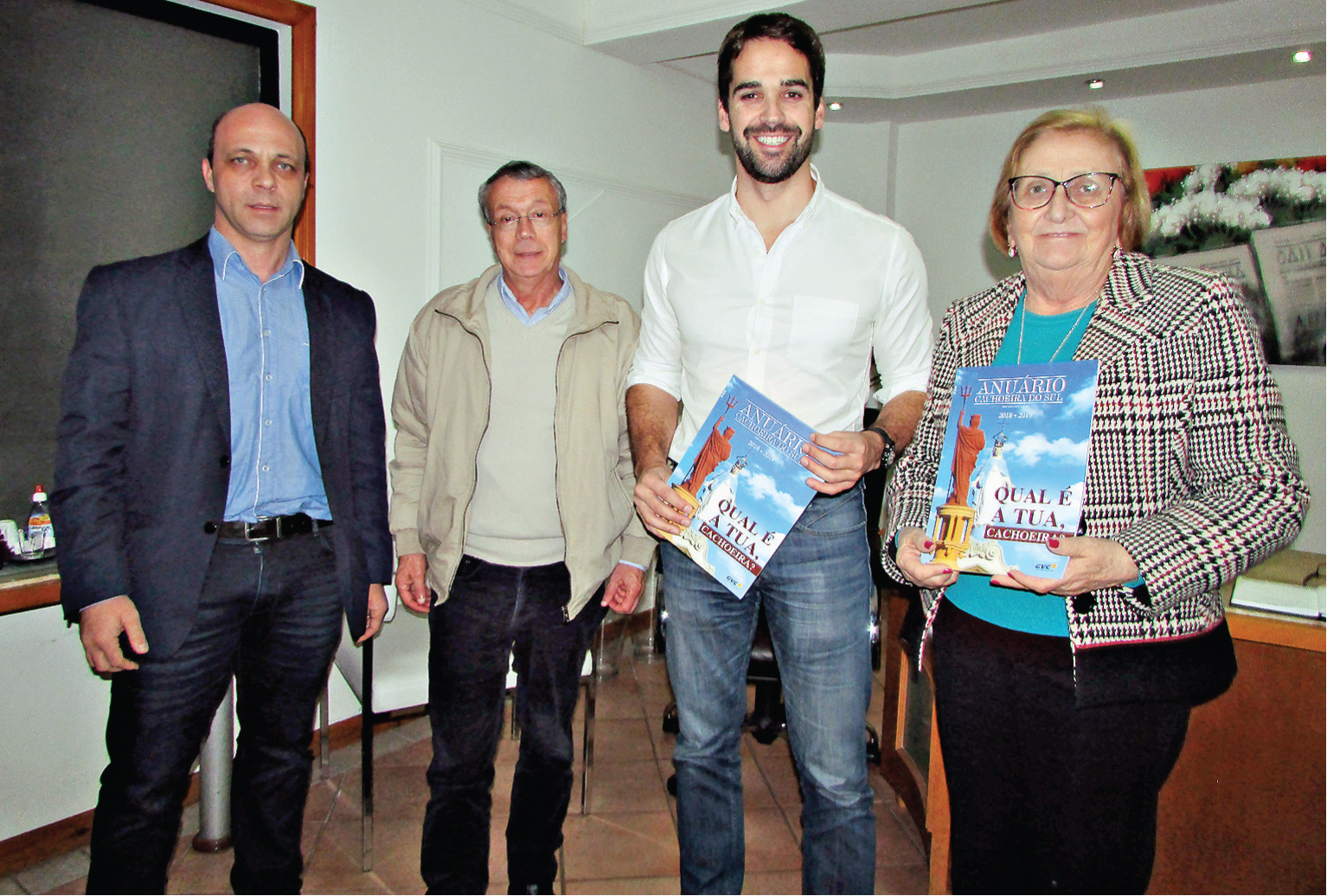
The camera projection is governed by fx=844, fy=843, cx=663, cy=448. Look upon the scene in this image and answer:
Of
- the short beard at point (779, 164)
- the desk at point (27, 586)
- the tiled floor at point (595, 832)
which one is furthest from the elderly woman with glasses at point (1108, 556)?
the desk at point (27, 586)

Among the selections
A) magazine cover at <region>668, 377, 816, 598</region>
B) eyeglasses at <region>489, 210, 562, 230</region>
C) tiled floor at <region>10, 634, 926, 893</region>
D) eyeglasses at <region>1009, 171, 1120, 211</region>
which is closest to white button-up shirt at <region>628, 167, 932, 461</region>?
magazine cover at <region>668, 377, 816, 598</region>

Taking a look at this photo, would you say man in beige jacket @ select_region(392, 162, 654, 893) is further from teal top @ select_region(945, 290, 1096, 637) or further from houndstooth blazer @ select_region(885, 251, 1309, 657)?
houndstooth blazer @ select_region(885, 251, 1309, 657)

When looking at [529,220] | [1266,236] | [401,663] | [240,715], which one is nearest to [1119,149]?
[529,220]

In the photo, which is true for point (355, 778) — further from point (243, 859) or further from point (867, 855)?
point (867, 855)

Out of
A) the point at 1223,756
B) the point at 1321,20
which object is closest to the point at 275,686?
the point at 1223,756

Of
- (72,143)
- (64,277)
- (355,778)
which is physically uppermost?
(72,143)

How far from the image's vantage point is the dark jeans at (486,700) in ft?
6.06

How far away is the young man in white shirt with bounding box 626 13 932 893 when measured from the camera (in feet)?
4.89

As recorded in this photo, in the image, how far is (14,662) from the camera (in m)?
2.20

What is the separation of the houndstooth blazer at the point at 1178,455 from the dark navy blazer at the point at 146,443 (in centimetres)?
152

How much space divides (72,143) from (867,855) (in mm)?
2639

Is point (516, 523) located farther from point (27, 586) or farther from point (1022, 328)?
point (27, 586)

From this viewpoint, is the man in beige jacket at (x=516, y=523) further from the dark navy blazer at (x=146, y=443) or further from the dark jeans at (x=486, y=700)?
the dark navy blazer at (x=146, y=443)

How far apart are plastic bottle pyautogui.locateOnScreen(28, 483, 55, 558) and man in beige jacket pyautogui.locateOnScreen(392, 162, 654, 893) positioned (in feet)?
3.68
